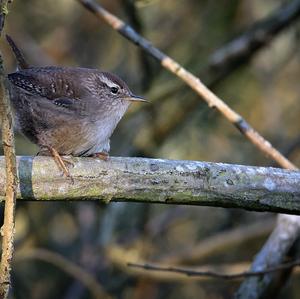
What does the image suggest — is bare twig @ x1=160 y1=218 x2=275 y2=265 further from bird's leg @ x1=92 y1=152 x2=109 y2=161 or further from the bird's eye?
bird's leg @ x1=92 y1=152 x2=109 y2=161

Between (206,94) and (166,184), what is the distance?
4.07 ft

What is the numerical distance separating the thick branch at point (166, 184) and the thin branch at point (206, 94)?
33.7 inches

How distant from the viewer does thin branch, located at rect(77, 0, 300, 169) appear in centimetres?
426

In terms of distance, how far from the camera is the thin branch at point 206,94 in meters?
4.26

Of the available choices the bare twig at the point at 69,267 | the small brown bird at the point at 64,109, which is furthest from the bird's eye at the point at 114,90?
the bare twig at the point at 69,267

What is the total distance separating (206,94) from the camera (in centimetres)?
441

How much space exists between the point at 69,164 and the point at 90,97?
141 cm

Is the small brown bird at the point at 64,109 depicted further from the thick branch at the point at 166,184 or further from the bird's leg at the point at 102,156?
the thick branch at the point at 166,184

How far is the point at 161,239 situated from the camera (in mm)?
7402

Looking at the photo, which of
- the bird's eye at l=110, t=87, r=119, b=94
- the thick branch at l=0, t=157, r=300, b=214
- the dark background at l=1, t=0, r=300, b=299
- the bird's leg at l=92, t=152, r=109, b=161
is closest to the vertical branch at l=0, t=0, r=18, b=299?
the thick branch at l=0, t=157, r=300, b=214

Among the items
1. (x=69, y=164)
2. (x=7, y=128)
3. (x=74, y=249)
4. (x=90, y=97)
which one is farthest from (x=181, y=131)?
(x=7, y=128)

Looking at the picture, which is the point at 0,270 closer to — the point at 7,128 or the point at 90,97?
the point at 7,128

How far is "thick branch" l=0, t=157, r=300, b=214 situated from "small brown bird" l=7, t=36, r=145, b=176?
80cm

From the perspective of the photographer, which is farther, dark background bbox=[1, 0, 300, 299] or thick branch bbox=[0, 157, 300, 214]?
dark background bbox=[1, 0, 300, 299]
